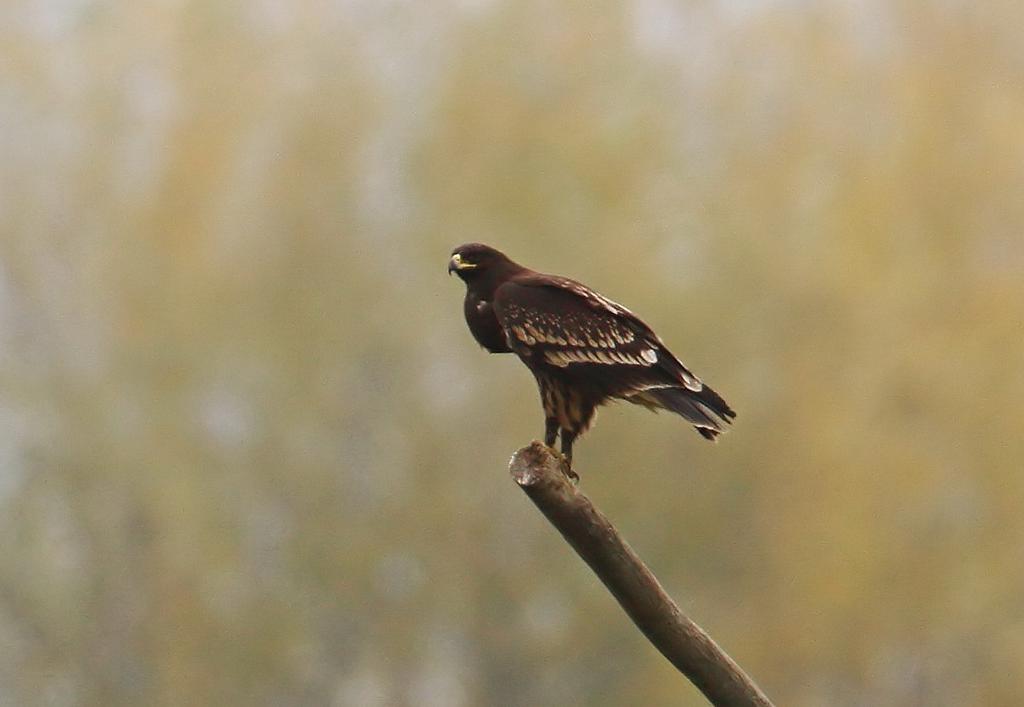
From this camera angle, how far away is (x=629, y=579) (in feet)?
6.77

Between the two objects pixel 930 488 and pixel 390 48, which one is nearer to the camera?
pixel 930 488

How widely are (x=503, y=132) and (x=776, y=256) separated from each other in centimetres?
114

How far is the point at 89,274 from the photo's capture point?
4914 millimetres

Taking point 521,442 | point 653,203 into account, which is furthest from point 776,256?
point 521,442

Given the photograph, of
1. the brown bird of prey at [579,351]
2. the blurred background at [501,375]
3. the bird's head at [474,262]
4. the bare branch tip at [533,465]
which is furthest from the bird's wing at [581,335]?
the blurred background at [501,375]

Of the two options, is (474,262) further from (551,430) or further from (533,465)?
(533,465)

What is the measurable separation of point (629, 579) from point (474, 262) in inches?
32.6

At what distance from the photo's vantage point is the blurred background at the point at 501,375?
4.77m

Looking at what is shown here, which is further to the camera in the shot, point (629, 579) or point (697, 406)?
point (697, 406)

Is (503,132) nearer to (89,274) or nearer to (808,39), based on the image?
(808,39)

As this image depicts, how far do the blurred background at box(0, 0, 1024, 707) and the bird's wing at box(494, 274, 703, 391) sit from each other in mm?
2256

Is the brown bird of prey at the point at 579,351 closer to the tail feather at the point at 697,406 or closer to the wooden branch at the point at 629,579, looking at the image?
the tail feather at the point at 697,406

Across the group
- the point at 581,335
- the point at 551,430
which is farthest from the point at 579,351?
the point at 551,430

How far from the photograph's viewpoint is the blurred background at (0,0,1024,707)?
4766mm
